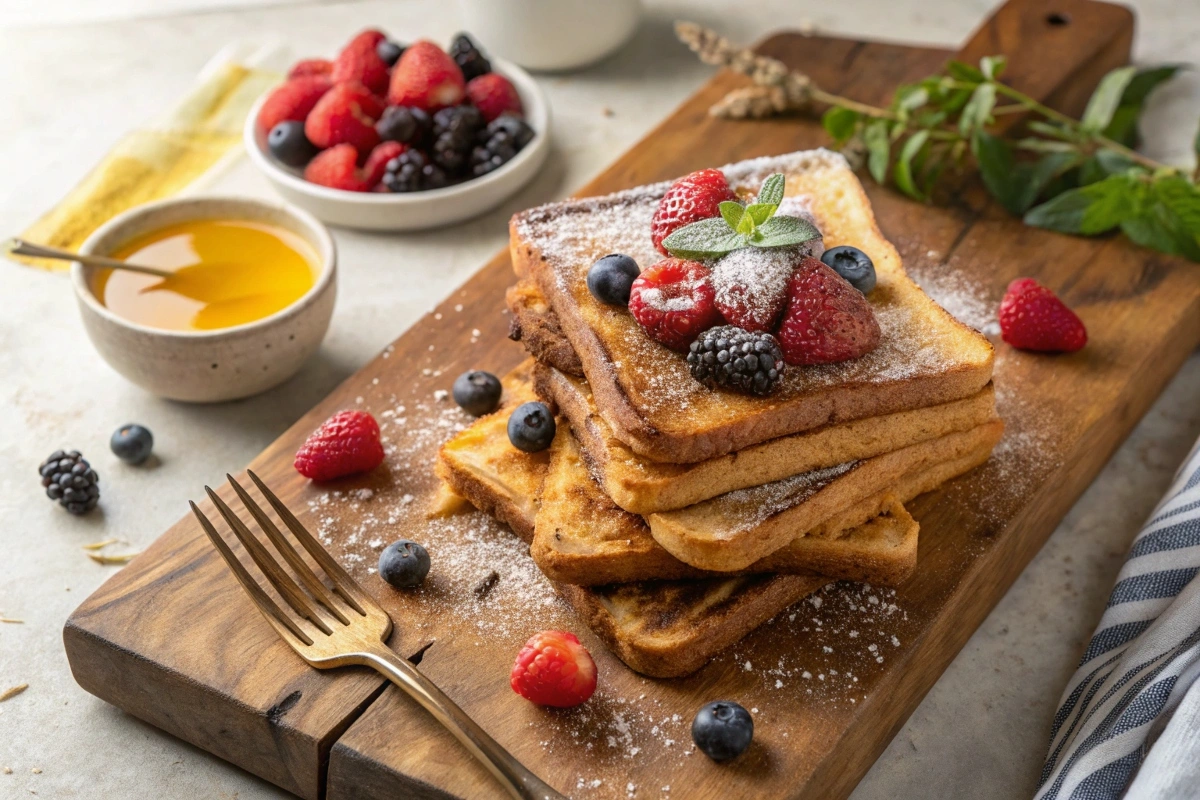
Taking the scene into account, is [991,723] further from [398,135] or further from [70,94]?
[70,94]

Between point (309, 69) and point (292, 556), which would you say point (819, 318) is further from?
point (309, 69)

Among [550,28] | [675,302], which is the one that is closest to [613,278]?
[675,302]

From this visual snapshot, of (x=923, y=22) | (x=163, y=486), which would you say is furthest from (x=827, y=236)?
(x=923, y=22)

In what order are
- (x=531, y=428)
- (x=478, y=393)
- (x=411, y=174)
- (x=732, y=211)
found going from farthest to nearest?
(x=411, y=174)
(x=478, y=393)
(x=531, y=428)
(x=732, y=211)

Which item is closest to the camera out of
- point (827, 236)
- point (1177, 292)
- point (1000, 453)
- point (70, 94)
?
point (1000, 453)

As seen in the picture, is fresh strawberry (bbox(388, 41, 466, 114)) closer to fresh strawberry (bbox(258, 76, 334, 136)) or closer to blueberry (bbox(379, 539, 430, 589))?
fresh strawberry (bbox(258, 76, 334, 136))

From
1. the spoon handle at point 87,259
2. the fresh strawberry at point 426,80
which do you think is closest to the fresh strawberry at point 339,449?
Result: the spoon handle at point 87,259

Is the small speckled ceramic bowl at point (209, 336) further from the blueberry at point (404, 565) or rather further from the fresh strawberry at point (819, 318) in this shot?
the fresh strawberry at point (819, 318)
